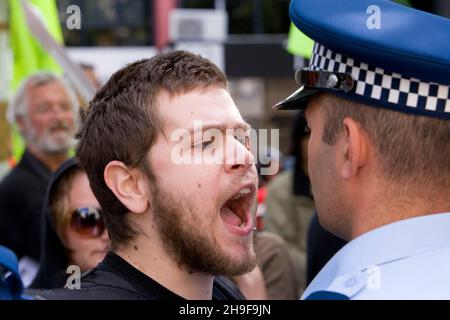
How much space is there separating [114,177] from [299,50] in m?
2.74

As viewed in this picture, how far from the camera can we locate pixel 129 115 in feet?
7.22

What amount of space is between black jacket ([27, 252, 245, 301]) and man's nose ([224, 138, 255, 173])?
371 mm

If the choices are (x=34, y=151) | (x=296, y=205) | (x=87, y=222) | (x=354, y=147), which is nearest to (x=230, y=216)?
(x=354, y=147)

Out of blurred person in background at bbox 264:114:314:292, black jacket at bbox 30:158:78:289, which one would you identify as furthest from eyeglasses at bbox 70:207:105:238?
blurred person in background at bbox 264:114:314:292

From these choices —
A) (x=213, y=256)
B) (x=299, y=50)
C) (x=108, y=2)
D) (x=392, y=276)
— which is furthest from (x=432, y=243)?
(x=108, y=2)

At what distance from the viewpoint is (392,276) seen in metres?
1.74

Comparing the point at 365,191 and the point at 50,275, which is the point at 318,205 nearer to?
the point at 365,191

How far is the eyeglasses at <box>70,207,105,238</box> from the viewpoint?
3307 millimetres

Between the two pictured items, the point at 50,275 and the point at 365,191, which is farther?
the point at 50,275

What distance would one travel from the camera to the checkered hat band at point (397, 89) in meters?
1.79

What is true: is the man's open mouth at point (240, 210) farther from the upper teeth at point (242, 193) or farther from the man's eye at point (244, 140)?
the man's eye at point (244, 140)

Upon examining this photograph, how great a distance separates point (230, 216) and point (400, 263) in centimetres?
74

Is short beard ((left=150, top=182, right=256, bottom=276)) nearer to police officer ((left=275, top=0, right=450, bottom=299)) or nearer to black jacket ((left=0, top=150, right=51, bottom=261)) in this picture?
police officer ((left=275, top=0, right=450, bottom=299))

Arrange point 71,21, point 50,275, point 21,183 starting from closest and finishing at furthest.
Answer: point 71,21 → point 50,275 → point 21,183
